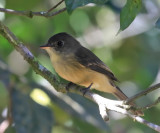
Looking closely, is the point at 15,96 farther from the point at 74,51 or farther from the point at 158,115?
the point at 158,115

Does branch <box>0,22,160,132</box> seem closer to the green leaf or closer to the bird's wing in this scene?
the green leaf

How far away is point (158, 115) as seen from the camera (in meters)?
5.36

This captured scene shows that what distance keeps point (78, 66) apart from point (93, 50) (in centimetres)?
134

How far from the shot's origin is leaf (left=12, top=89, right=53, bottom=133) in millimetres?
3868

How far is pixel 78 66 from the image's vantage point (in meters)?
4.68

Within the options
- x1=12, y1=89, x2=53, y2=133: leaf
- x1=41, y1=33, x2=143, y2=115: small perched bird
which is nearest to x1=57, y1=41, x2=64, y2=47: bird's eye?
x1=41, y1=33, x2=143, y2=115: small perched bird

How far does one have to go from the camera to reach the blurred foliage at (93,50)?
4.21 meters

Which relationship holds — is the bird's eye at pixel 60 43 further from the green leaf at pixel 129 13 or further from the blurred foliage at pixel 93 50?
the green leaf at pixel 129 13

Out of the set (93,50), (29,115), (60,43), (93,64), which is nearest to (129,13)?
(29,115)

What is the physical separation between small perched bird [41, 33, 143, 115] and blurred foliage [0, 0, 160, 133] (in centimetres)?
27

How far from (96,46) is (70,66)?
152cm

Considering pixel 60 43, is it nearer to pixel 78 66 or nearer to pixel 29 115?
pixel 78 66

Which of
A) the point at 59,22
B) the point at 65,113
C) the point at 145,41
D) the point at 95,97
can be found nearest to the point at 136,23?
the point at 145,41

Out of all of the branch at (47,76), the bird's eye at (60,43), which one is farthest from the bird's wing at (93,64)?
the branch at (47,76)
